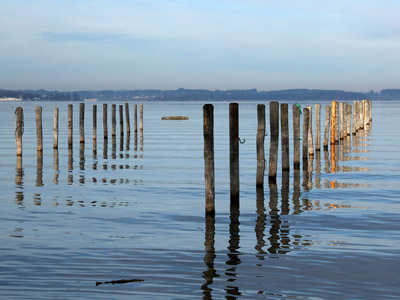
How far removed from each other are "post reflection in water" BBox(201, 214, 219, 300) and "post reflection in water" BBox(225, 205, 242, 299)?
0.76ft

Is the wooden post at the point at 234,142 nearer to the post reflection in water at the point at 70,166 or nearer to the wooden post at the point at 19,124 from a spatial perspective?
the post reflection in water at the point at 70,166

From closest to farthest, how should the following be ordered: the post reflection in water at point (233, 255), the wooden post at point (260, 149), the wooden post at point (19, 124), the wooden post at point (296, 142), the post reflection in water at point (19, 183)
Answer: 1. the post reflection in water at point (233, 255)
2. the post reflection in water at point (19, 183)
3. the wooden post at point (260, 149)
4. the wooden post at point (296, 142)
5. the wooden post at point (19, 124)

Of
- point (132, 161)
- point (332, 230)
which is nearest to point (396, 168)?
point (132, 161)

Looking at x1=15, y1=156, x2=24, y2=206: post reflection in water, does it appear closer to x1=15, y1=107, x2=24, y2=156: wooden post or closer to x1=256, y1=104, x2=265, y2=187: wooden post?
x1=15, y1=107, x2=24, y2=156: wooden post

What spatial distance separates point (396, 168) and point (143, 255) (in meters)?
15.8

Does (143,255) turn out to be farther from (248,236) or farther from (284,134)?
(284,134)

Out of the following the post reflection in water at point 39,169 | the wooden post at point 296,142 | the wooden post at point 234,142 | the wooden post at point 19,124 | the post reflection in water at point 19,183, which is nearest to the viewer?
the wooden post at point 234,142

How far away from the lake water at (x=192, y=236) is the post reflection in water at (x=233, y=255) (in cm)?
3


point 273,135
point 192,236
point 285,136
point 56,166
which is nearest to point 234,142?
point 192,236

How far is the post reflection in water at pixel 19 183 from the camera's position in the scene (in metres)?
16.2

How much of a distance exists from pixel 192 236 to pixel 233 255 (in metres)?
1.63

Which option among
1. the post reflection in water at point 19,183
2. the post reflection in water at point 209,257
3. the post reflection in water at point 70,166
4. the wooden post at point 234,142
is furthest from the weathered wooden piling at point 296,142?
the post reflection in water at point 209,257

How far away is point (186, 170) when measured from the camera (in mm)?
23453

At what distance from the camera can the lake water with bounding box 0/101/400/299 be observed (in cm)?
872
